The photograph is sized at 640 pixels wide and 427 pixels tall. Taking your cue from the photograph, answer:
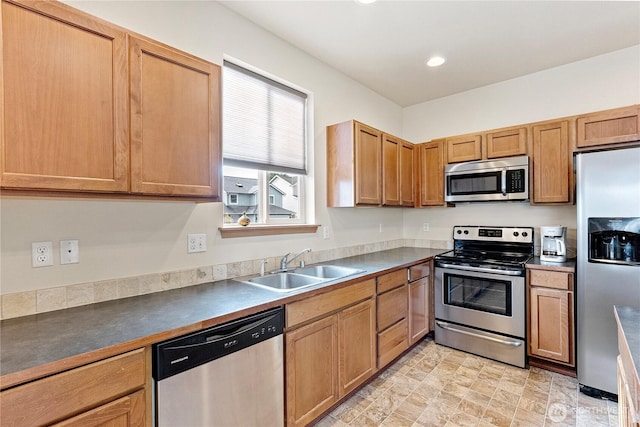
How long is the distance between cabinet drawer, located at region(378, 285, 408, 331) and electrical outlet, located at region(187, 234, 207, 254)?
1409mm

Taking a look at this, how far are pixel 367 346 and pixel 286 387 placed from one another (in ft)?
2.72

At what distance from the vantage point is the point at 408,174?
3633mm

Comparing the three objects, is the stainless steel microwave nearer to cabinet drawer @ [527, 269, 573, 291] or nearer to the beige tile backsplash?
cabinet drawer @ [527, 269, 573, 291]

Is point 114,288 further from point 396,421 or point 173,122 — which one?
point 396,421

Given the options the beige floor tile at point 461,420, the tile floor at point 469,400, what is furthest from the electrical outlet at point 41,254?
the beige floor tile at point 461,420

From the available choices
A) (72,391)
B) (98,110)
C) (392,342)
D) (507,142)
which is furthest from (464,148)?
(72,391)

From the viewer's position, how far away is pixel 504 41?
2652mm

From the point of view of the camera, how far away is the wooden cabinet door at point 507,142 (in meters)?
3.02

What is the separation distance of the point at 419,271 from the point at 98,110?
277 cm

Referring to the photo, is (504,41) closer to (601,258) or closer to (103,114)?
(601,258)

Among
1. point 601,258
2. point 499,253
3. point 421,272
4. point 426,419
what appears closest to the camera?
point 426,419

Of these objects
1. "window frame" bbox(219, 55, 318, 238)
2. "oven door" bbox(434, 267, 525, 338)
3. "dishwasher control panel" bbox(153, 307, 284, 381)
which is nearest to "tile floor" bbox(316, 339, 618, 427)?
"oven door" bbox(434, 267, 525, 338)

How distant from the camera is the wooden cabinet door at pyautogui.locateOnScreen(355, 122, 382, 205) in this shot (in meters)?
2.87

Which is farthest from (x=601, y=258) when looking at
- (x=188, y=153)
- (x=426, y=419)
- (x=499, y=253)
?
(x=188, y=153)
